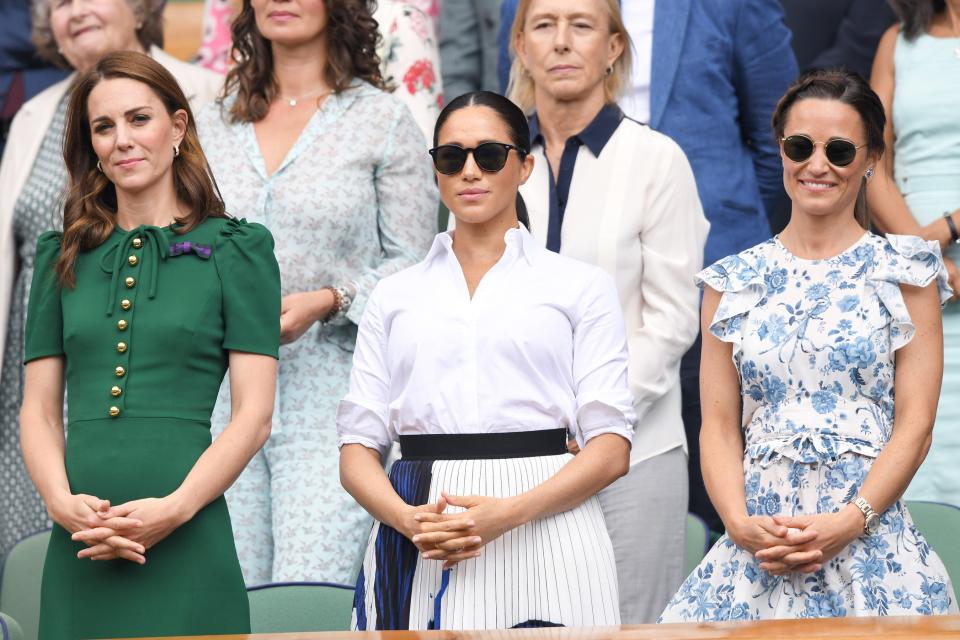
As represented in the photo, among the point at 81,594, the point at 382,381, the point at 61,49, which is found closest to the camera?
the point at 81,594

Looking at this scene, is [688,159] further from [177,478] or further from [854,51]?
[177,478]

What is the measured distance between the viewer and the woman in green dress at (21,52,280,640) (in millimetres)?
3572

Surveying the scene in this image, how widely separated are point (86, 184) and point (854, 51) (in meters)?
2.72

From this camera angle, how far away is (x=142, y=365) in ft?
12.1

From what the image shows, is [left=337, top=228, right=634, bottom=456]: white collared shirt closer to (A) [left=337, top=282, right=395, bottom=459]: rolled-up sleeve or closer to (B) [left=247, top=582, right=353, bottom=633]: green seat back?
(A) [left=337, top=282, right=395, bottom=459]: rolled-up sleeve

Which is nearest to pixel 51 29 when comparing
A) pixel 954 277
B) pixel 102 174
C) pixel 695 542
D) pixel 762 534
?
pixel 102 174

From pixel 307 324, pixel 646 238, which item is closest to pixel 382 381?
pixel 307 324

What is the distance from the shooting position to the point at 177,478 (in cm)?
362

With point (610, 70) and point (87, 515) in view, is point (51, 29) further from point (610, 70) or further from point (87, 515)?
point (87, 515)

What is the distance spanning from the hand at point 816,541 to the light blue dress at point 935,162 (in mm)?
1394

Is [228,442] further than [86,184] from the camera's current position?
No

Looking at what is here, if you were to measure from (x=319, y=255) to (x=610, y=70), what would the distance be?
95cm

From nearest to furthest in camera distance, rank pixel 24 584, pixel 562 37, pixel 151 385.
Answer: pixel 151 385 → pixel 24 584 → pixel 562 37

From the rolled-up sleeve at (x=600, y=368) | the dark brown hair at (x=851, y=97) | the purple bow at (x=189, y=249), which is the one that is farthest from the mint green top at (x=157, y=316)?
the dark brown hair at (x=851, y=97)
